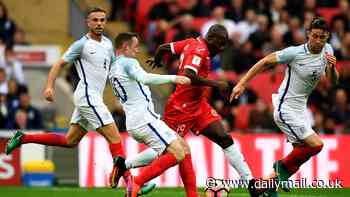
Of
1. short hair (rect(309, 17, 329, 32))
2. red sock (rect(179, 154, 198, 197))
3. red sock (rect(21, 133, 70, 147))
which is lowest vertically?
red sock (rect(179, 154, 198, 197))

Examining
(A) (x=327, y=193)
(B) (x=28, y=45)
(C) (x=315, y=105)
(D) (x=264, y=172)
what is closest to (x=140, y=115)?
(A) (x=327, y=193)

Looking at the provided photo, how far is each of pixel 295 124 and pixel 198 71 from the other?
1.34 meters

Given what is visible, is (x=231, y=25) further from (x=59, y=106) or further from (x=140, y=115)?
(x=140, y=115)

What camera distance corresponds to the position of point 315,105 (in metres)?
24.8

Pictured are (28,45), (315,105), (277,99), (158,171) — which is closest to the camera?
(158,171)

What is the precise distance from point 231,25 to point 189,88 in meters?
9.16

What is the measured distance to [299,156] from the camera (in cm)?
1672

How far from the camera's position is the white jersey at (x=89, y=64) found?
1728cm

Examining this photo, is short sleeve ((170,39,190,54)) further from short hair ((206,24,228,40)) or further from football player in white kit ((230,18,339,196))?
football player in white kit ((230,18,339,196))

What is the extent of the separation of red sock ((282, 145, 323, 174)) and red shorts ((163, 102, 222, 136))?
1.09 m

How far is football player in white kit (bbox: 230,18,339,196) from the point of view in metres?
16.4

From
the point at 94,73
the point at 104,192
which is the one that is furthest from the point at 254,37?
the point at 94,73

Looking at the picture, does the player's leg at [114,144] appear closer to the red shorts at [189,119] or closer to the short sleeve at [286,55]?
the red shorts at [189,119]

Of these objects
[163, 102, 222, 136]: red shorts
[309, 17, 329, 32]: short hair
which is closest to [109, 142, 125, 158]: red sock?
[163, 102, 222, 136]: red shorts
